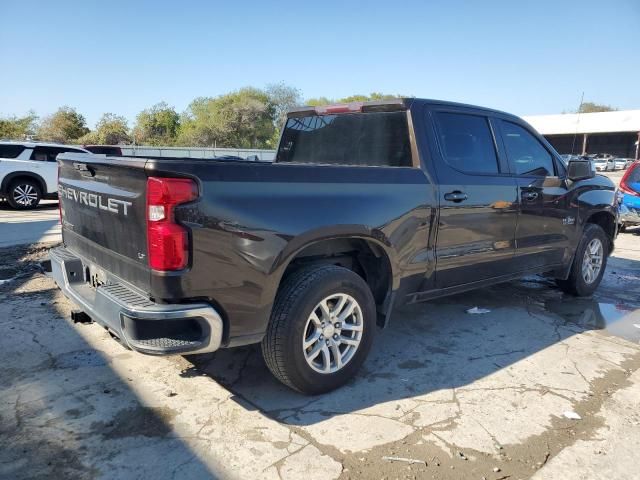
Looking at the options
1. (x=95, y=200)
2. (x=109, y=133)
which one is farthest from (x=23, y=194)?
(x=109, y=133)

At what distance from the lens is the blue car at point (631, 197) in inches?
412

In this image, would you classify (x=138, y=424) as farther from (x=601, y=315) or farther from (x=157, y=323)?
(x=601, y=315)

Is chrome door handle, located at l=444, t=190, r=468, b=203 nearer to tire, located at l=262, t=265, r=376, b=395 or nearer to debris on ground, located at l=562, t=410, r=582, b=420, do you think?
tire, located at l=262, t=265, r=376, b=395

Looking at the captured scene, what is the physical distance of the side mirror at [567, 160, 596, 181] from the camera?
5.07m

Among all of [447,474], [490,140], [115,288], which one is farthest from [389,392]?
[490,140]

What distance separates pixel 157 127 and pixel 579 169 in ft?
179

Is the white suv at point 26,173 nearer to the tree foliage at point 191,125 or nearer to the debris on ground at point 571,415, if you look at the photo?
the debris on ground at point 571,415

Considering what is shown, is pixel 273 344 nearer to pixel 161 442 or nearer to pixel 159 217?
pixel 161 442

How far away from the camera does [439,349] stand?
4.19 meters

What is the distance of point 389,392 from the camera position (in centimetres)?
342

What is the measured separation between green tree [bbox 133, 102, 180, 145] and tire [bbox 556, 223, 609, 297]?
4976 cm

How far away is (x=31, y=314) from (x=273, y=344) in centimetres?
292

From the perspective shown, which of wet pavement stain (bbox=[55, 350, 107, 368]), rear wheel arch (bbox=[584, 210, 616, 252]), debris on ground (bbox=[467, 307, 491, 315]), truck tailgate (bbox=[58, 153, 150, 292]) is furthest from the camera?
rear wheel arch (bbox=[584, 210, 616, 252])

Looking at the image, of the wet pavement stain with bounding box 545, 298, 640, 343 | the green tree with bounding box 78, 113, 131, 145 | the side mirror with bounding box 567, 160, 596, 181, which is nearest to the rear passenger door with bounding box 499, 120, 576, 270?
the side mirror with bounding box 567, 160, 596, 181
